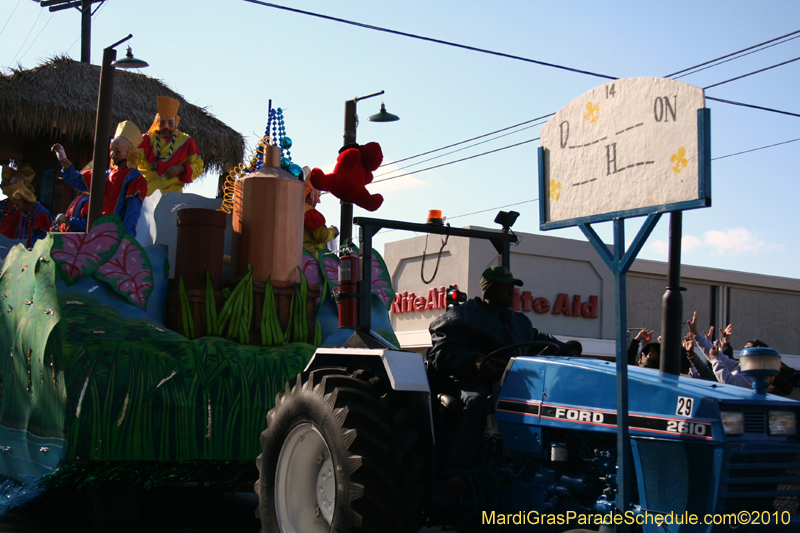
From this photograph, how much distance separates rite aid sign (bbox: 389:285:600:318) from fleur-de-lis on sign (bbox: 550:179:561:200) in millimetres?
16944

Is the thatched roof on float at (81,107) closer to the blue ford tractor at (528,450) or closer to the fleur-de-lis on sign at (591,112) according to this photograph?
the blue ford tractor at (528,450)

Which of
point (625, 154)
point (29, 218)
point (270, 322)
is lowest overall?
point (270, 322)

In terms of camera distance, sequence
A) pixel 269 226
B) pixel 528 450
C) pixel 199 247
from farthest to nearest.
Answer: pixel 269 226
pixel 199 247
pixel 528 450

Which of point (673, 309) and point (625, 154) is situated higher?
point (625, 154)

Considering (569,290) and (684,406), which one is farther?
(569,290)

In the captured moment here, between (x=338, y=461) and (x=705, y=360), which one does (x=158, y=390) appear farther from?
(x=705, y=360)

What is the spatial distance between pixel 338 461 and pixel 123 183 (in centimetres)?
482

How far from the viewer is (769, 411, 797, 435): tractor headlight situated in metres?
3.46

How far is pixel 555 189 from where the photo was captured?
3.85m

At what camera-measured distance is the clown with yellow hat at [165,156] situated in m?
8.84

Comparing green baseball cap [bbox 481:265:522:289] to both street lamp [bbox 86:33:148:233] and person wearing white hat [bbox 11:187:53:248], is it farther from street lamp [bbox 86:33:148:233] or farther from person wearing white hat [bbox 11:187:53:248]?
person wearing white hat [bbox 11:187:53:248]

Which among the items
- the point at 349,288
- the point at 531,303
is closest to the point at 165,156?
the point at 349,288

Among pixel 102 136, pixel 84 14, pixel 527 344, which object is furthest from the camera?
pixel 84 14

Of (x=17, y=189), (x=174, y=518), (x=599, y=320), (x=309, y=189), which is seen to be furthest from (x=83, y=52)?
(x=599, y=320)
